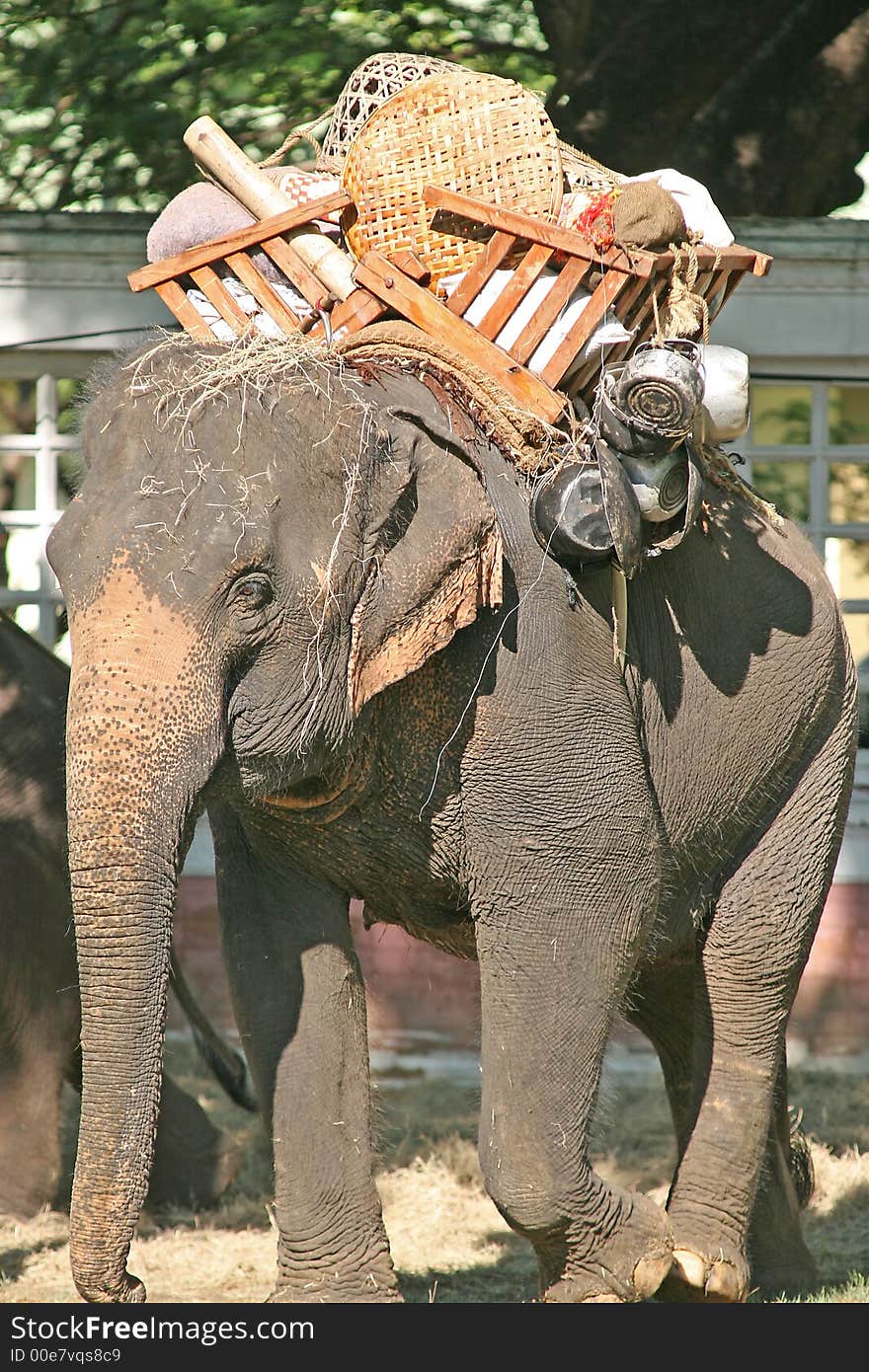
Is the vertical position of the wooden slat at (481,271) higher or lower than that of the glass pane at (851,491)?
higher

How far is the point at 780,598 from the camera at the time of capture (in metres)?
4.15

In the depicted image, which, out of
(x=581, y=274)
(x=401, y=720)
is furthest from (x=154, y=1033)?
(x=581, y=274)

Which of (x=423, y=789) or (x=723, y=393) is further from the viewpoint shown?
(x=723, y=393)

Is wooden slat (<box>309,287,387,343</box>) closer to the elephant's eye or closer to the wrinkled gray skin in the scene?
the wrinkled gray skin

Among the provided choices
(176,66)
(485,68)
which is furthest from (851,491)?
(176,66)

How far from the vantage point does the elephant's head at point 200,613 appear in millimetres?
3016

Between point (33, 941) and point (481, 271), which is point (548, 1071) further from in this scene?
point (33, 941)

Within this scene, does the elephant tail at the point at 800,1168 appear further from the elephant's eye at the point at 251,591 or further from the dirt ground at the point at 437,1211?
the elephant's eye at the point at 251,591

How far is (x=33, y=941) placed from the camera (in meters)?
5.30

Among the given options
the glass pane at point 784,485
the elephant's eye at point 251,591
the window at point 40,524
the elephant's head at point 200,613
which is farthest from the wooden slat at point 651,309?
the glass pane at point 784,485

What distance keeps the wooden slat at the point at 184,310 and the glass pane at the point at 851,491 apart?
587cm

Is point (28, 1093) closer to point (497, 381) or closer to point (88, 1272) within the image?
point (88, 1272)

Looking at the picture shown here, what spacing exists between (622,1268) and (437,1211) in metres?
2.06

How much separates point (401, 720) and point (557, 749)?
31 centimetres
